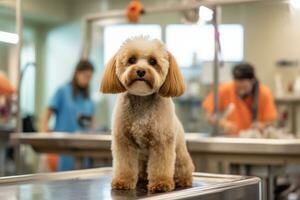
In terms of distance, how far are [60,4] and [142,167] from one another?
555cm

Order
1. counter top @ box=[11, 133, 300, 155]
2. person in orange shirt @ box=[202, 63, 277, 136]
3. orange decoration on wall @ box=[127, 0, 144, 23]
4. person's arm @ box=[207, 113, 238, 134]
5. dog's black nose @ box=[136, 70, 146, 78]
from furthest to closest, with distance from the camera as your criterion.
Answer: person in orange shirt @ box=[202, 63, 277, 136]
person's arm @ box=[207, 113, 238, 134]
orange decoration on wall @ box=[127, 0, 144, 23]
counter top @ box=[11, 133, 300, 155]
dog's black nose @ box=[136, 70, 146, 78]

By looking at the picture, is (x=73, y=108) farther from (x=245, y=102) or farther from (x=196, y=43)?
(x=196, y=43)

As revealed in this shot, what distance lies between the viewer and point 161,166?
1087 mm

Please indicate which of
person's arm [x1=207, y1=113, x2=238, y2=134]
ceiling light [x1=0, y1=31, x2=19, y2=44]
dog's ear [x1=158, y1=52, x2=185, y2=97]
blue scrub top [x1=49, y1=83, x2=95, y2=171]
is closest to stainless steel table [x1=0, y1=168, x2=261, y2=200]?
dog's ear [x1=158, y1=52, x2=185, y2=97]

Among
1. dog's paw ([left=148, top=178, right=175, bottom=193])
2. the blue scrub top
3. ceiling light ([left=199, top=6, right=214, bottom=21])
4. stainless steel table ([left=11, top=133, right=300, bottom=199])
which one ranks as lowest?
stainless steel table ([left=11, top=133, right=300, bottom=199])

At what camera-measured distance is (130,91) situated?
42.0 inches

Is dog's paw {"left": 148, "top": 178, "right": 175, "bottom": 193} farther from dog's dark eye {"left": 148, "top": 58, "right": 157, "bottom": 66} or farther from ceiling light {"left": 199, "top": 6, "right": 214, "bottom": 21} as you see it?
ceiling light {"left": 199, "top": 6, "right": 214, "bottom": 21}

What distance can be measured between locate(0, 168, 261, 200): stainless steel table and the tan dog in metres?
0.04

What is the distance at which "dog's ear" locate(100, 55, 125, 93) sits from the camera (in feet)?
3.54

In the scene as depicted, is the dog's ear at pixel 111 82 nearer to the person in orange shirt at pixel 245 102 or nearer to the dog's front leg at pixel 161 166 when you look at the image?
the dog's front leg at pixel 161 166

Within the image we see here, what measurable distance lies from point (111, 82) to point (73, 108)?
7.55 ft

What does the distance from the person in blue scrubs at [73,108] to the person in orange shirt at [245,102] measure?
0.76m

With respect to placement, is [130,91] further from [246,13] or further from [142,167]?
[246,13]

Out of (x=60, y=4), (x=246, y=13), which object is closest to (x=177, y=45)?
(x=246, y=13)
